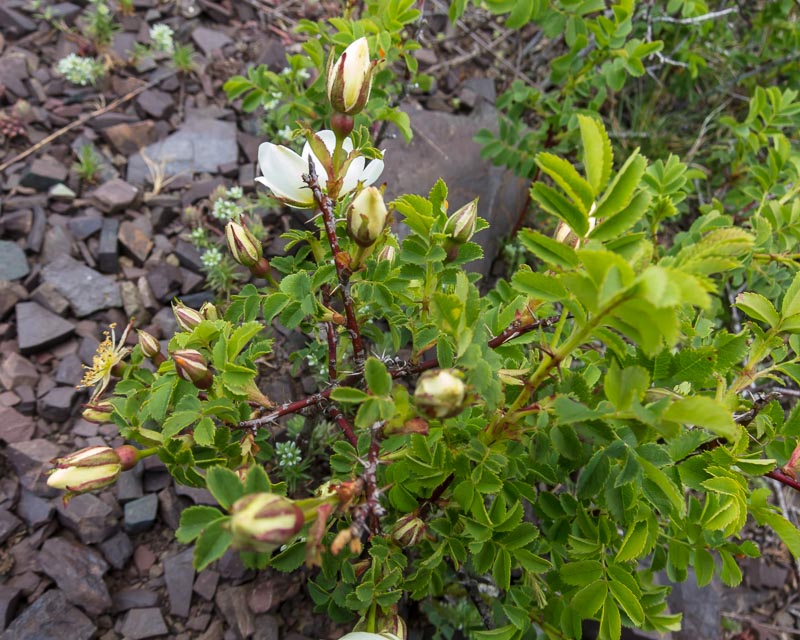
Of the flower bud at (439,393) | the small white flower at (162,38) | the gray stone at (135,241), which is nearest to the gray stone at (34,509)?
the gray stone at (135,241)

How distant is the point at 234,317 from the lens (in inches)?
52.8

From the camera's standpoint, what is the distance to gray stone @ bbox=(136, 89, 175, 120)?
268cm

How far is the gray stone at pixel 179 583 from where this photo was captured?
1.67m

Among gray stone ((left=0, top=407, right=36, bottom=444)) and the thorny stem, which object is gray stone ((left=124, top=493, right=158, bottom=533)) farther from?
the thorny stem

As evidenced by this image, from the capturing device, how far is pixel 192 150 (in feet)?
8.54

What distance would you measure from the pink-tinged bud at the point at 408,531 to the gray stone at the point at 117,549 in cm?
91

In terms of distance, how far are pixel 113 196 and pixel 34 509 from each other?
1.17m

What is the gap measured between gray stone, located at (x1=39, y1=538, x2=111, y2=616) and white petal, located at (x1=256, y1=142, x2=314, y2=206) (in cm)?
115

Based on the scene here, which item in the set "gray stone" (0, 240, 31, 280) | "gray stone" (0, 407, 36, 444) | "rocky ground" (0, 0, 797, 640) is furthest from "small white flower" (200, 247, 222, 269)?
"gray stone" (0, 407, 36, 444)

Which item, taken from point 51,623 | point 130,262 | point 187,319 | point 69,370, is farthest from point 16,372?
point 187,319

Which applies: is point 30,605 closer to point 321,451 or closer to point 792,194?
point 321,451

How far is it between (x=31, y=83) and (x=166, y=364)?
2086mm

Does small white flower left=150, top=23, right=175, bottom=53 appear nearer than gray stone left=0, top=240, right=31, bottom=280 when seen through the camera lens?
No

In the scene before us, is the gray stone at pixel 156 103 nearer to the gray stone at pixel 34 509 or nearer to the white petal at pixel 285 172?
the gray stone at pixel 34 509
